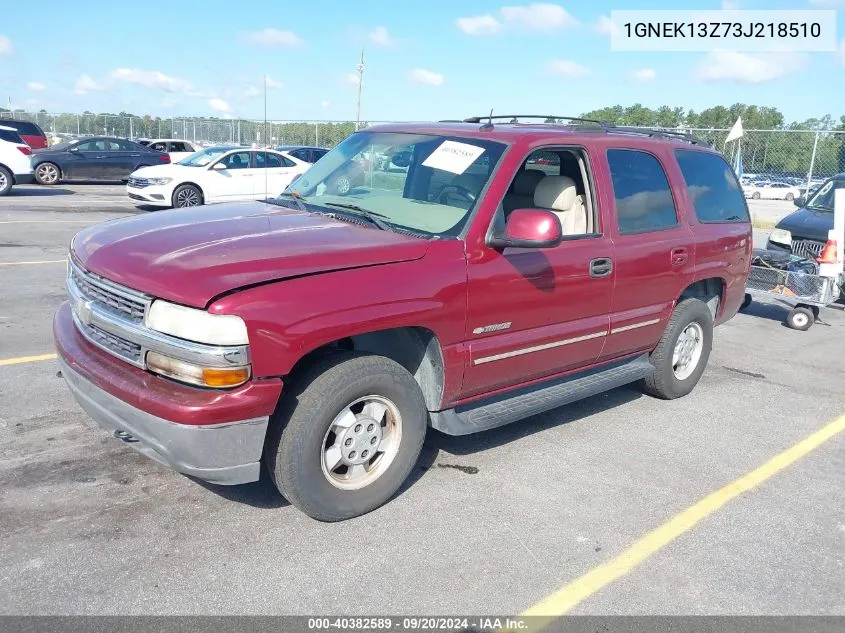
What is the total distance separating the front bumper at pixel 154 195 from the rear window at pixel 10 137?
4.30 meters

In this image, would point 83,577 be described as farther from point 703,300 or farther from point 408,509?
point 703,300

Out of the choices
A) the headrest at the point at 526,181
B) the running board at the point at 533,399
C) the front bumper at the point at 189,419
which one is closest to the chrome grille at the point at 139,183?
the headrest at the point at 526,181

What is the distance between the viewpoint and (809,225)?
991 centimetres

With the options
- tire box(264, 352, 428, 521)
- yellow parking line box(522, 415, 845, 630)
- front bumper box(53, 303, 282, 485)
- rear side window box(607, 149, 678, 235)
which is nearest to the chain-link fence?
rear side window box(607, 149, 678, 235)

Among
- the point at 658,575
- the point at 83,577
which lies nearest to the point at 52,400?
the point at 83,577

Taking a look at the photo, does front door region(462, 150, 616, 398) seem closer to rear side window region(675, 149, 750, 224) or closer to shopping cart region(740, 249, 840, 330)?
rear side window region(675, 149, 750, 224)

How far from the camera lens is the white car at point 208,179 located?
1569cm

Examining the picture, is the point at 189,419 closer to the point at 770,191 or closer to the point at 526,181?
the point at 526,181

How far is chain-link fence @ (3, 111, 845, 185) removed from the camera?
72.6ft

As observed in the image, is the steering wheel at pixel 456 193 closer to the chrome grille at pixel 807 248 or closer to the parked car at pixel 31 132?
the chrome grille at pixel 807 248

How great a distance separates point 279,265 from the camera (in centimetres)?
327

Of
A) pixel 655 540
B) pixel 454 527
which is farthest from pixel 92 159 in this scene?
pixel 655 540

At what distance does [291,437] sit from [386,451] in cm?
64

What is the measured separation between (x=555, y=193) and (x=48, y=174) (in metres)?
20.7
